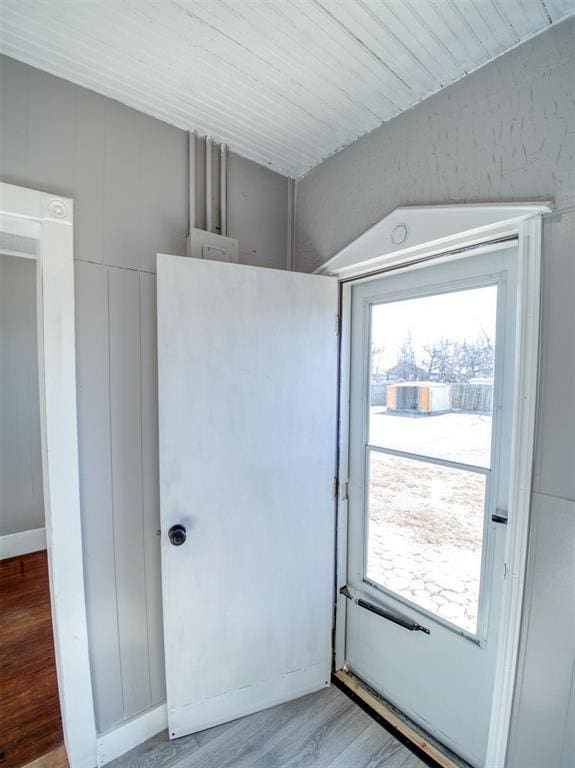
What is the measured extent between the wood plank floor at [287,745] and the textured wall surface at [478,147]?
2.04 meters

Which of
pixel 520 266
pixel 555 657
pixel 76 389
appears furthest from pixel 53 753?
pixel 520 266

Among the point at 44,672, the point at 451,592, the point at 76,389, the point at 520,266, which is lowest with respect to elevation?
the point at 44,672

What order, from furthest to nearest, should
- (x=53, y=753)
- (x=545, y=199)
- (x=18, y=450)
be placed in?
(x=18, y=450), (x=53, y=753), (x=545, y=199)

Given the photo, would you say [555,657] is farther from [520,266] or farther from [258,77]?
[258,77]

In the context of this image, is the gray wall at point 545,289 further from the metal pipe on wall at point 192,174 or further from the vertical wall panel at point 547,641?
the metal pipe on wall at point 192,174

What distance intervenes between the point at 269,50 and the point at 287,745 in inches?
98.5

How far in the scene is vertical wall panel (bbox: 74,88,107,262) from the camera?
119 cm

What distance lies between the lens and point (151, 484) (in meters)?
1.37

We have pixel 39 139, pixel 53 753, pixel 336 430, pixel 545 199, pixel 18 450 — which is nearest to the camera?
pixel 545 199

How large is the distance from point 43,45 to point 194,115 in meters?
0.48

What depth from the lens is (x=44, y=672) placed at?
1.68 m

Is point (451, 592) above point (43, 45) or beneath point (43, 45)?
beneath

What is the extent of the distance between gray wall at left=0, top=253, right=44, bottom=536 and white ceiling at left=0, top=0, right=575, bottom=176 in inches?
85.7

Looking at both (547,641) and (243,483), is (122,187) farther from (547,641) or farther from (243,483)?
(547,641)
